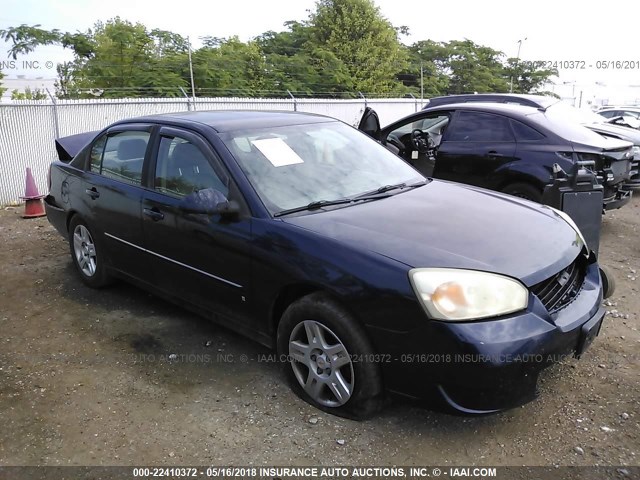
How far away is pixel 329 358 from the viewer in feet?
9.48

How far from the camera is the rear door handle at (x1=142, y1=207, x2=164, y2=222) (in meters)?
3.83

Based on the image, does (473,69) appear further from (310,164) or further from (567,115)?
(310,164)

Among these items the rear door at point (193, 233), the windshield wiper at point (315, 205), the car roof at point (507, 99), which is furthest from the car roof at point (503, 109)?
Answer: the rear door at point (193, 233)

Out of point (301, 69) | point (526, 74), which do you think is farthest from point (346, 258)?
point (526, 74)

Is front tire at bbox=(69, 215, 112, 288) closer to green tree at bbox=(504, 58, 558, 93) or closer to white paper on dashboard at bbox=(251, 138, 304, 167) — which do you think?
white paper on dashboard at bbox=(251, 138, 304, 167)

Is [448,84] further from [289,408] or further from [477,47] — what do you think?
[289,408]

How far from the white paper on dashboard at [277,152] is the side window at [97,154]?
1855 mm

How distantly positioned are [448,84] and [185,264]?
115 feet

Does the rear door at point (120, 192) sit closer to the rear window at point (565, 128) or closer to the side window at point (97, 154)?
the side window at point (97, 154)

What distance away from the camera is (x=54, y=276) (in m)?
5.48

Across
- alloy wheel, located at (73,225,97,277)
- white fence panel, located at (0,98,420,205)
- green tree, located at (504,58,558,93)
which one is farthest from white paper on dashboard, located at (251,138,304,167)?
green tree, located at (504,58,558,93)

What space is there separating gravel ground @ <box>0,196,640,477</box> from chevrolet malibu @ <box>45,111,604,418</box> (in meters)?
0.26

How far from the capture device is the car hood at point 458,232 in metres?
2.69

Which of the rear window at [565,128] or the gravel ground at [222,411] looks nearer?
the gravel ground at [222,411]
